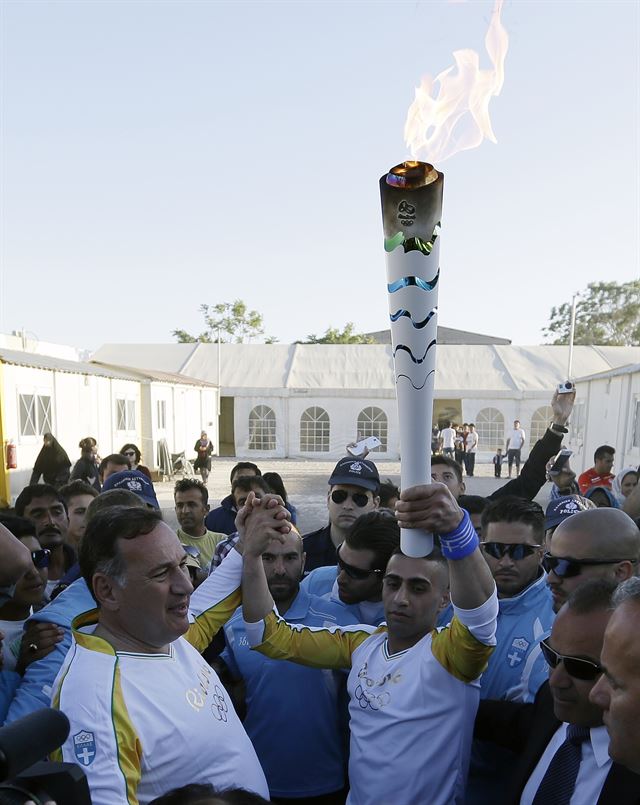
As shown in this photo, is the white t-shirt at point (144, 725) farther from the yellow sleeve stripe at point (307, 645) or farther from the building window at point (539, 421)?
the building window at point (539, 421)

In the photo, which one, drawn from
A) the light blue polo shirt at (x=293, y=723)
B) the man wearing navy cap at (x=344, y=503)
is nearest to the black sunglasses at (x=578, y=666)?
the light blue polo shirt at (x=293, y=723)

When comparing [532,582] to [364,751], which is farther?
[532,582]

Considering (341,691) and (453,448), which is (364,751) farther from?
(453,448)

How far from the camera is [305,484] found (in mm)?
17391

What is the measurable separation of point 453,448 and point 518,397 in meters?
4.94

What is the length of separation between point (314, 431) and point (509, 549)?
21.5m

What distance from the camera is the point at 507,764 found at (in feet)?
7.27

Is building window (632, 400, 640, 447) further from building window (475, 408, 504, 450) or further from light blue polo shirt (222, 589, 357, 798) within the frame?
light blue polo shirt (222, 589, 357, 798)

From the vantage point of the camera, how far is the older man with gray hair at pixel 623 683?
1.21 metres

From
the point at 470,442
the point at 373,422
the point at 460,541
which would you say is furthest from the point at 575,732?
the point at 373,422

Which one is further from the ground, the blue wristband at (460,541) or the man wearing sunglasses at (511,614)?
the blue wristband at (460,541)

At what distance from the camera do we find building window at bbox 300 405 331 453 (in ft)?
79.0

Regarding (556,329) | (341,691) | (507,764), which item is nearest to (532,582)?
(507,764)

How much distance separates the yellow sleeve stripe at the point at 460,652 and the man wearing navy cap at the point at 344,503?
2.13m
